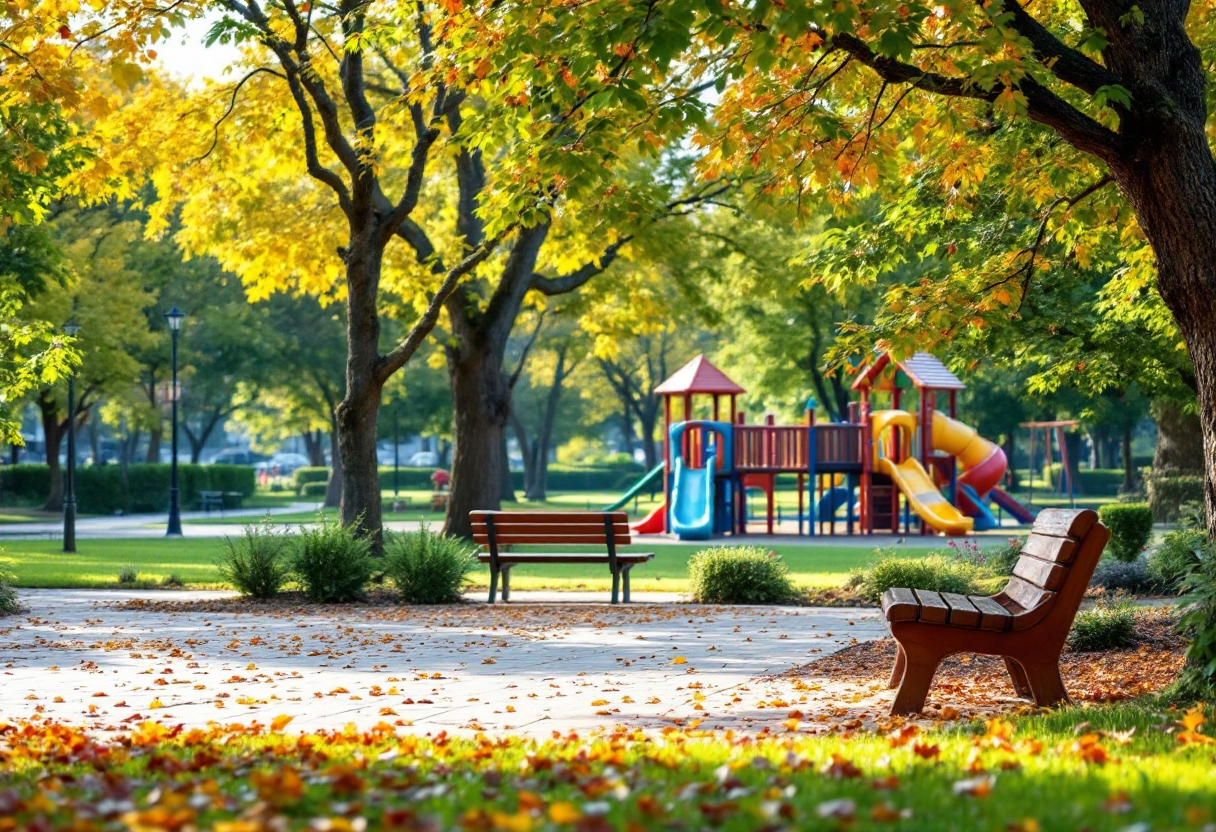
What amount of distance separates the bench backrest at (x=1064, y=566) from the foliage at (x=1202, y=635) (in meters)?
0.50

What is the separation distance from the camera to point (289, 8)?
14.2 meters

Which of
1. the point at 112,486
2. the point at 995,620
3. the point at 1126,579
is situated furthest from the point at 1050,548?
the point at 112,486

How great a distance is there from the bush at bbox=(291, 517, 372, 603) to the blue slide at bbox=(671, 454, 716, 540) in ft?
49.4

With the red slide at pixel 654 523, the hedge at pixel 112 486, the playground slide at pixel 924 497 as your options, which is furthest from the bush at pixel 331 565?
the hedge at pixel 112 486

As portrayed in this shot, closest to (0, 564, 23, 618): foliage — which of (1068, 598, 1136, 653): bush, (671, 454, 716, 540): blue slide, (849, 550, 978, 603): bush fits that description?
(849, 550, 978, 603): bush

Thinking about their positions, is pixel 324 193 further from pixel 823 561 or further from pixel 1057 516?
pixel 1057 516

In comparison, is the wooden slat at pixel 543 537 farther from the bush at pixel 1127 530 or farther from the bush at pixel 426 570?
the bush at pixel 1127 530

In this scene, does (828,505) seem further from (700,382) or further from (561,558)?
(561,558)

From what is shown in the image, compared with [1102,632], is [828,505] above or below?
above

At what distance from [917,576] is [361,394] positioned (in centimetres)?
677

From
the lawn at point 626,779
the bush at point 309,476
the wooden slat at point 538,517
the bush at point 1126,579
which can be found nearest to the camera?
the lawn at point 626,779

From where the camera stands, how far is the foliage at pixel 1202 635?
6672 millimetres

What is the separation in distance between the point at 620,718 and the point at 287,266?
14253 millimetres

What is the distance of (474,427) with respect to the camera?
22719mm
